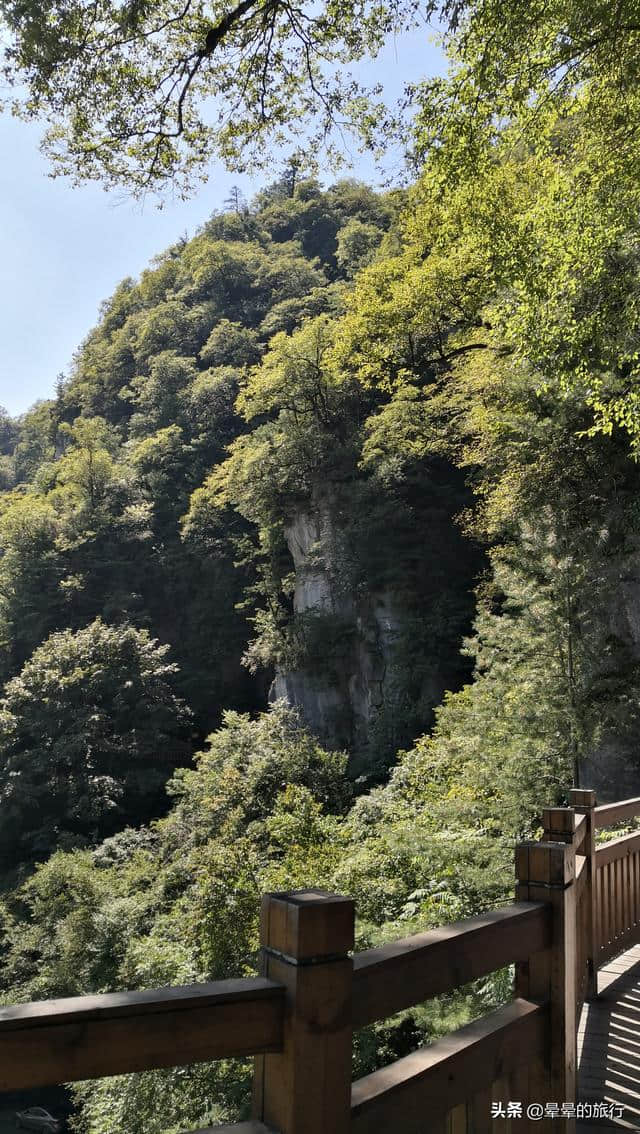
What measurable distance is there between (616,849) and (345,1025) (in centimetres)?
365

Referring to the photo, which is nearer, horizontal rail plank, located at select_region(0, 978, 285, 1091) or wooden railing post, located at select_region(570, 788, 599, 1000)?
horizontal rail plank, located at select_region(0, 978, 285, 1091)

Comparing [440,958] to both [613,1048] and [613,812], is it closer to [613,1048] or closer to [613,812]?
[613,1048]

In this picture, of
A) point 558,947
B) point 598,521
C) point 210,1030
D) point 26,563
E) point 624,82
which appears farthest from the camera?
point 26,563

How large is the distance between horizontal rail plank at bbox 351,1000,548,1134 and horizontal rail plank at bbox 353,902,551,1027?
13 centimetres

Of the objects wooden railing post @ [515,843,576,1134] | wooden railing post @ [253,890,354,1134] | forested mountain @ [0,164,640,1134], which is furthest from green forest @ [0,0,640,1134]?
wooden railing post @ [253,890,354,1134]

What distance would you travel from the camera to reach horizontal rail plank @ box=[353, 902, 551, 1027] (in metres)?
1.50

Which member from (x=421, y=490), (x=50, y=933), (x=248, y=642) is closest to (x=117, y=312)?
(x=248, y=642)

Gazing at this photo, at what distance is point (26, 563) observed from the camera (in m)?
33.7

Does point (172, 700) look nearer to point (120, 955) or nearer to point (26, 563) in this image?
point (26, 563)

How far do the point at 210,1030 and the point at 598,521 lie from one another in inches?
389

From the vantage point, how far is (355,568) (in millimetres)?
22094

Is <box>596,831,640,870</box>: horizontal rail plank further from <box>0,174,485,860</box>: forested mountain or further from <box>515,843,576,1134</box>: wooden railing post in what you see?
<box>0,174,485,860</box>: forested mountain

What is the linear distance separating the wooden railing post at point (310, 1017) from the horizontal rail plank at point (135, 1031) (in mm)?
44

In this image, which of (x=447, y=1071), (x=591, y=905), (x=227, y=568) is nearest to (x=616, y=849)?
(x=591, y=905)
